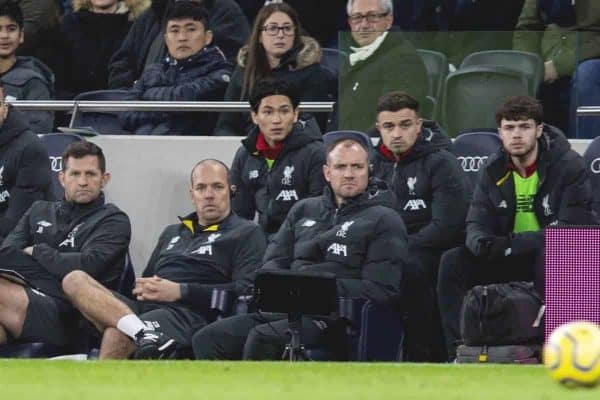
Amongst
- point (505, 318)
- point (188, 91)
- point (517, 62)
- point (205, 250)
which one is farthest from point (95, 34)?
point (505, 318)

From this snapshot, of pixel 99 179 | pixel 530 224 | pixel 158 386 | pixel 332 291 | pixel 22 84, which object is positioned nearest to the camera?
pixel 158 386

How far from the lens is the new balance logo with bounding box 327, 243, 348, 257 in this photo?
402 inches

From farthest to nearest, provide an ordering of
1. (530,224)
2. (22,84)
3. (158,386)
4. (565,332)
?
1. (22,84)
2. (530,224)
3. (158,386)
4. (565,332)

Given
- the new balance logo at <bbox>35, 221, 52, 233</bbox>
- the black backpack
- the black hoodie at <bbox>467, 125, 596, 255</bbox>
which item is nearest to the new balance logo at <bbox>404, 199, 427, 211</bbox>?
the black hoodie at <bbox>467, 125, 596, 255</bbox>

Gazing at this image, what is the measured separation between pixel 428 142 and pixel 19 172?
3.03 metres

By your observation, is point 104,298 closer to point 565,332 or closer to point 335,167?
point 335,167

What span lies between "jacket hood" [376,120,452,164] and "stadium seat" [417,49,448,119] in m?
0.29

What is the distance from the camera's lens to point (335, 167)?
10.4 m

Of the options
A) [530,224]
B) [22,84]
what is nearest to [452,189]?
[530,224]

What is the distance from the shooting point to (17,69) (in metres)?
13.0

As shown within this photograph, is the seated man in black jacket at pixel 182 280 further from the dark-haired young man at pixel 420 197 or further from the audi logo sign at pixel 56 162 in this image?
the audi logo sign at pixel 56 162

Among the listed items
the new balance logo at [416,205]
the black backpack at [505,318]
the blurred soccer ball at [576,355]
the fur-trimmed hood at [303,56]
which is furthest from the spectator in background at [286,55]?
the blurred soccer ball at [576,355]

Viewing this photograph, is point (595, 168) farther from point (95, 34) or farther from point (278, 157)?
point (95, 34)

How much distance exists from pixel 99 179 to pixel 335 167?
1.83 m
